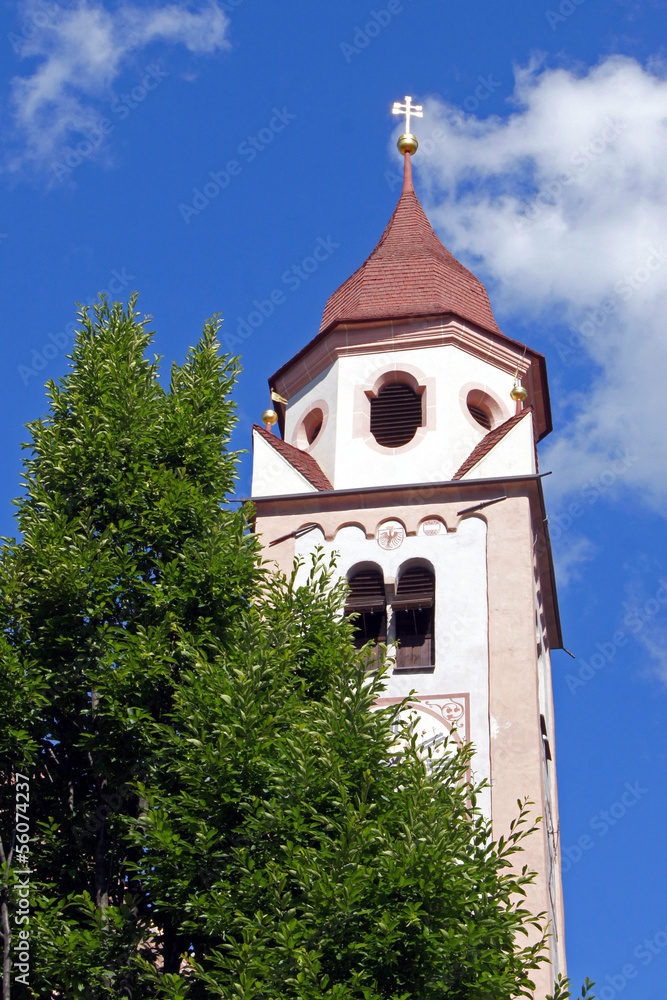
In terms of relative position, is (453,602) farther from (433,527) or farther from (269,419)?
(269,419)

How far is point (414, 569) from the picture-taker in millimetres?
22344

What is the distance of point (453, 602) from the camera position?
21672 mm

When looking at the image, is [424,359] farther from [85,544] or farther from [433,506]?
[85,544]

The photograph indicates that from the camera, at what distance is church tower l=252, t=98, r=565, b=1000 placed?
809 inches

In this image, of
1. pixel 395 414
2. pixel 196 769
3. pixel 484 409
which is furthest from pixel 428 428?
pixel 196 769

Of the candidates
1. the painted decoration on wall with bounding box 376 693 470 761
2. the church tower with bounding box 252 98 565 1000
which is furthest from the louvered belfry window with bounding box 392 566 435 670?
the painted decoration on wall with bounding box 376 693 470 761

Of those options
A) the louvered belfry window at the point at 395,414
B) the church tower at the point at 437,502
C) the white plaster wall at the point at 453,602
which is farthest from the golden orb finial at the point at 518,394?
the white plaster wall at the point at 453,602

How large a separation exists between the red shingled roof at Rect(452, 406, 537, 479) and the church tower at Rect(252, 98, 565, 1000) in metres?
0.03

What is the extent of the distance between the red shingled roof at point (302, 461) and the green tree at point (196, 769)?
734 centimetres

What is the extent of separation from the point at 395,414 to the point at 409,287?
9.60ft

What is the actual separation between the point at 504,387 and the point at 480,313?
178 cm

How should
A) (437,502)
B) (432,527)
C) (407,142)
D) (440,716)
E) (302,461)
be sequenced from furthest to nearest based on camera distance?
(407,142) < (302,461) < (437,502) < (432,527) < (440,716)

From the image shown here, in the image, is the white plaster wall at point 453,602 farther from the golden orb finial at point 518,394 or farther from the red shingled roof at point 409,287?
the red shingled roof at point 409,287

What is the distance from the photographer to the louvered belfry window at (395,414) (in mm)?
24250
